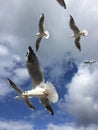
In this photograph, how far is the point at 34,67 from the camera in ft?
36.6

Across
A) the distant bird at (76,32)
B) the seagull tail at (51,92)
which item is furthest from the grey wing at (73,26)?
the seagull tail at (51,92)

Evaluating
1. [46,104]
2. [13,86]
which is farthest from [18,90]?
[46,104]

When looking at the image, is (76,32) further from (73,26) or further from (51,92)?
(51,92)

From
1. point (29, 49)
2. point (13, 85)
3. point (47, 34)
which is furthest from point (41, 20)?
point (29, 49)

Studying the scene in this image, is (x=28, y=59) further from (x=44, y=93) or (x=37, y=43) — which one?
(x=37, y=43)

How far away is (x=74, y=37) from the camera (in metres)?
31.3

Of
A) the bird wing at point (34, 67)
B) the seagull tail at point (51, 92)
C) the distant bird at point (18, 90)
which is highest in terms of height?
the distant bird at point (18, 90)

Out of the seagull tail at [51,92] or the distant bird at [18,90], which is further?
the distant bird at [18,90]

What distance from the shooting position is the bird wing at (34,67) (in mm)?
11156

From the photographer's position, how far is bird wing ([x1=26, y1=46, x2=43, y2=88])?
11.2 metres

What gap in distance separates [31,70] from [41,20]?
62.4 ft

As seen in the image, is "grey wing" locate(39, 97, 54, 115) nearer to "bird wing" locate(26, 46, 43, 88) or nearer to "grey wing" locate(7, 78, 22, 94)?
"bird wing" locate(26, 46, 43, 88)

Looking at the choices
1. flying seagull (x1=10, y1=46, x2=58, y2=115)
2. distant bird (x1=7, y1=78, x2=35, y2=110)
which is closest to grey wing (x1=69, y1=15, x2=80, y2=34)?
distant bird (x1=7, y1=78, x2=35, y2=110)

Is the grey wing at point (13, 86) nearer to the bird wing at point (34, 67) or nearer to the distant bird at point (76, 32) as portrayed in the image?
the bird wing at point (34, 67)
